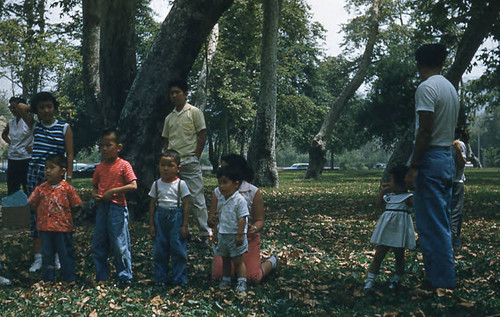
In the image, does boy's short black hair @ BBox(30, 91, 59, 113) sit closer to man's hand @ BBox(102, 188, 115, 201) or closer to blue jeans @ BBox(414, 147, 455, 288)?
man's hand @ BBox(102, 188, 115, 201)

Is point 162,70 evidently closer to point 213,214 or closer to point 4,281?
point 213,214

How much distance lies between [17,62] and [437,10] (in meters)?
20.8

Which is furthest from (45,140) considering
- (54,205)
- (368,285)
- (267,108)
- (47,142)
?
(267,108)

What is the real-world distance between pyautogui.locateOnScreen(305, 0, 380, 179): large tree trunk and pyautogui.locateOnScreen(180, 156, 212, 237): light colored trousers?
23.0 m

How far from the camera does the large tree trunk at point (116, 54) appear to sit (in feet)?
34.4

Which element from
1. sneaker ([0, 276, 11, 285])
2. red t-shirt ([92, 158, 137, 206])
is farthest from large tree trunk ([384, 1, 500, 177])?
sneaker ([0, 276, 11, 285])

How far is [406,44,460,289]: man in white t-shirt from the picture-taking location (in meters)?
5.18

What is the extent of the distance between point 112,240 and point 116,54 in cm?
588

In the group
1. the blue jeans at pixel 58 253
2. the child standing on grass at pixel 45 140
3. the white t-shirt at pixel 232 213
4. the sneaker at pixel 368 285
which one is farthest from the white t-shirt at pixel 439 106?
the child standing on grass at pixel 45 140

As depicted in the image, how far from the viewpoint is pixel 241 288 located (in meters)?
5.41

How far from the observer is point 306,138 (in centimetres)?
5381

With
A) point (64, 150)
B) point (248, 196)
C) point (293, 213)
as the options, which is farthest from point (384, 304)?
point (293, 213)

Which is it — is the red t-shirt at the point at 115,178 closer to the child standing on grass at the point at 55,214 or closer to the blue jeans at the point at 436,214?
the child standing on grass at the point at 55,214

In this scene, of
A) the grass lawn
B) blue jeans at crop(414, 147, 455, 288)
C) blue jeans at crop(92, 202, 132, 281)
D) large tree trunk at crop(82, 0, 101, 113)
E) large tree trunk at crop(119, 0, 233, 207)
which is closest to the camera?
the grass lawn
